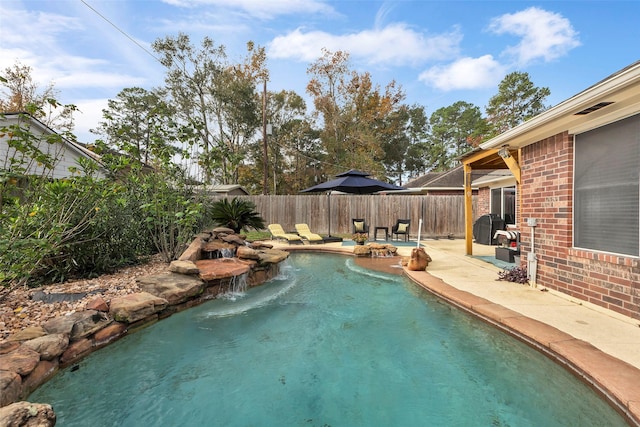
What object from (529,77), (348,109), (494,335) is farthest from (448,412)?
(529,77)

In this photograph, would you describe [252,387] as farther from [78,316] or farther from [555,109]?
[555,109]

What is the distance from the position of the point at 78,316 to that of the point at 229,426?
83.2 inches

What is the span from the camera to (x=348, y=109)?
23.1 m

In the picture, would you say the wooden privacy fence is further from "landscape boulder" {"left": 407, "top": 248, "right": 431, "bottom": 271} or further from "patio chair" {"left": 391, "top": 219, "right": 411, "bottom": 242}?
"landscape boulder" {"left": 407, "top": 248, "right": 431, "bottom": 271}

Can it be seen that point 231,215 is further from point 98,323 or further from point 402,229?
point 402,229

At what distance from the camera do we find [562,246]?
4070 mm

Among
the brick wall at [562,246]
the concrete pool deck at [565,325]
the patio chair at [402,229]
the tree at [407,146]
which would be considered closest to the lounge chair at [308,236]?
the patio chair at [402,229]

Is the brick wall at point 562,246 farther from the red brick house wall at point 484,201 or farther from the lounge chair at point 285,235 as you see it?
the red brick house wall at point 484,201

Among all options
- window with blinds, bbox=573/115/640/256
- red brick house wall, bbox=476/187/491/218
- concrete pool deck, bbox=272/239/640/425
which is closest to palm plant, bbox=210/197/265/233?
concrete pool deck, bbox=272/239/640/425

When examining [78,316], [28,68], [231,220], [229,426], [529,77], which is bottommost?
[229,426]

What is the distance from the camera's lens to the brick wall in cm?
325

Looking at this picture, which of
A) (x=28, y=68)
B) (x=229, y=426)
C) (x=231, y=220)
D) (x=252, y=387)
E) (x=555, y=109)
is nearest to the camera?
(x=229, y=426)

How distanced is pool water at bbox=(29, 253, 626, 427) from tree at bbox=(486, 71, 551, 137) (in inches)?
995

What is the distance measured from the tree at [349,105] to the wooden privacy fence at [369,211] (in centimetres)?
1082
